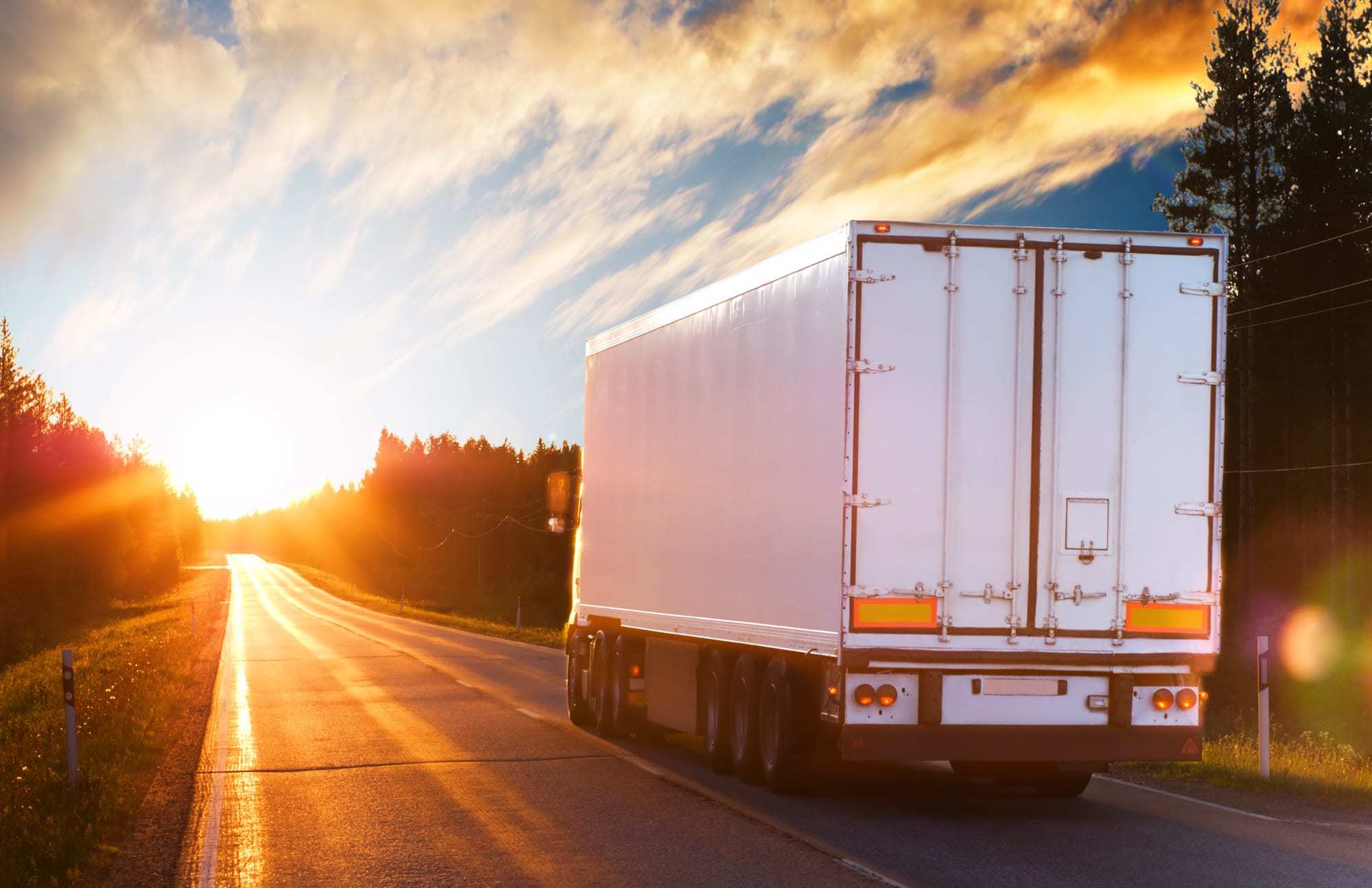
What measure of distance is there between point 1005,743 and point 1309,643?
3547cm

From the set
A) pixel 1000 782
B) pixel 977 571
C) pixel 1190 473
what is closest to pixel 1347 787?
pixel 1000 782

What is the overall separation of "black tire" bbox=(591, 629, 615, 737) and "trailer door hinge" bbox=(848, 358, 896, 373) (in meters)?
6.97

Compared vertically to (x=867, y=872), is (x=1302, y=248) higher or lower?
higher

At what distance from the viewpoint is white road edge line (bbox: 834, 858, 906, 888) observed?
25.3 feet

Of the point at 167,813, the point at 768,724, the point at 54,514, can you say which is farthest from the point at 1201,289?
the point at 54,514

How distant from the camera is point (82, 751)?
13.8 meters

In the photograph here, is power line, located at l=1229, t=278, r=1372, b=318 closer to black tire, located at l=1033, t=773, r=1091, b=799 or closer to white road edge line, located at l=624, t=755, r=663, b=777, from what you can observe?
black tire, located at l=1033, t=773, r=1091, b=799

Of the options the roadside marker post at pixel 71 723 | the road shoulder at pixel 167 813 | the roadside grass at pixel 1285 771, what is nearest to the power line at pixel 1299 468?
the roadside grass at pixel 1285 771

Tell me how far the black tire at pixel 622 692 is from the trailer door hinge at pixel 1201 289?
7440 mm

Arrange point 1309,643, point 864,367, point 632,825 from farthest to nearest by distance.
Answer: point 1309,643
point 864,367
point 632,825

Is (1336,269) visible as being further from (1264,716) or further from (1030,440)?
(1030,440)

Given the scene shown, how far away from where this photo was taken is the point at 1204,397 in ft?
33.0

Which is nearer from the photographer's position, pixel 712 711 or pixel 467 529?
pixel 712 711

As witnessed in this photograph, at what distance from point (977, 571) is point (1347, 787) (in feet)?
13.9
